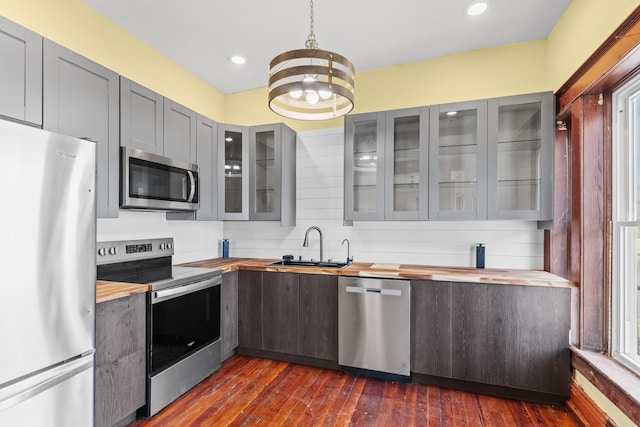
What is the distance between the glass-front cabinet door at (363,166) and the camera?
310 cm

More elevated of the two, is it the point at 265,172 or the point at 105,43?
the point at 105,43

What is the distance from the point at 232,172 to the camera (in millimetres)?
3543

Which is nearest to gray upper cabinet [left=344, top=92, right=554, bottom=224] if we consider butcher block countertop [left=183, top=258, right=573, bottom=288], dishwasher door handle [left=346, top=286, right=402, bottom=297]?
butcher block countertop [left=183, top=258, right=573, bottom=288]

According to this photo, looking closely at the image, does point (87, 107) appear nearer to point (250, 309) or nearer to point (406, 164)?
point (250, 309)

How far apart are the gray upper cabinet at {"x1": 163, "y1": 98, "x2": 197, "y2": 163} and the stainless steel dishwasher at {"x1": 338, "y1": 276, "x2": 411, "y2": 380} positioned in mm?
1817

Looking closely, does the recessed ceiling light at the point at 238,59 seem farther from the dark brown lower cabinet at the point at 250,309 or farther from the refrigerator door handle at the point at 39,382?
the refrigerator door handle at the point at 39,382

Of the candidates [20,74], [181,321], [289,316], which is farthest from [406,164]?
[20,74]

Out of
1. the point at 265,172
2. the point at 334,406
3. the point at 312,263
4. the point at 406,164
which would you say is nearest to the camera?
the point at 334,406

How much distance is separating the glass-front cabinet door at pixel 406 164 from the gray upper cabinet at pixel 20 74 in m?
2.53

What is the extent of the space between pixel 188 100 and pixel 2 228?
8.16 feet

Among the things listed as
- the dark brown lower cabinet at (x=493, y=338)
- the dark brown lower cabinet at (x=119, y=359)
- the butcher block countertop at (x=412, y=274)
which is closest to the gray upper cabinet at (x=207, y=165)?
the butcher block countertop at (x=412, y=274)

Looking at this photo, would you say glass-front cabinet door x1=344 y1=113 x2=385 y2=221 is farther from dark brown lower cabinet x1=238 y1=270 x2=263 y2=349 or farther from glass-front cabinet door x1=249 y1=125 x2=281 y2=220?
dark brown lower cabinet x1=238 y1=270 x2=263 y2=349

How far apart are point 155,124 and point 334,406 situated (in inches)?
102

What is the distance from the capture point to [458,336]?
2574mm
